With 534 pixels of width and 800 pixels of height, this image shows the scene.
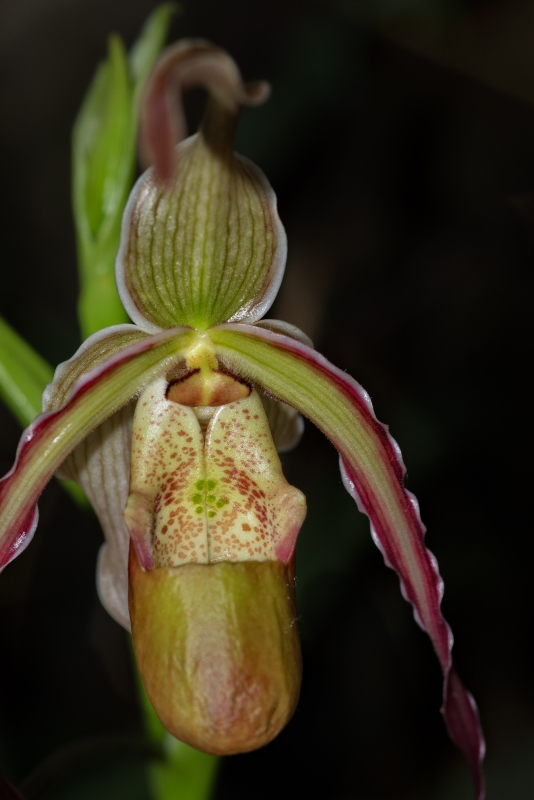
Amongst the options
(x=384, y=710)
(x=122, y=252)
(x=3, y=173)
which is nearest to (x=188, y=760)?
(x=122, y=252)

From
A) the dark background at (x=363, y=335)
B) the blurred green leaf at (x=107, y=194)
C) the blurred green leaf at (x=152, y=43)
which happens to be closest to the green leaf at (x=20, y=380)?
the blurred green leaf at (x=107, y=194)

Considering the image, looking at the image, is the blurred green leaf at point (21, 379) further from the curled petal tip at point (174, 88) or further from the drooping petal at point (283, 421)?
the curled petal tip at point (174, 88)

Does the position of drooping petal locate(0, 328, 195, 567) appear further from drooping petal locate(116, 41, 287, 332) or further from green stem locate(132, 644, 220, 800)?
green stem locate(132, 644, 220, 800)

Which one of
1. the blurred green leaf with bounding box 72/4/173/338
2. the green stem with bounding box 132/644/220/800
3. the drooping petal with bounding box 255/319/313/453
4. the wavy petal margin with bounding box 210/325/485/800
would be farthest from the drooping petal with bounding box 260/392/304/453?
the green stem with bounding box 132/644/220/800

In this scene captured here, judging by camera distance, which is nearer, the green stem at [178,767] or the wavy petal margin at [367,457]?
the wavy petal margin at [367,457]

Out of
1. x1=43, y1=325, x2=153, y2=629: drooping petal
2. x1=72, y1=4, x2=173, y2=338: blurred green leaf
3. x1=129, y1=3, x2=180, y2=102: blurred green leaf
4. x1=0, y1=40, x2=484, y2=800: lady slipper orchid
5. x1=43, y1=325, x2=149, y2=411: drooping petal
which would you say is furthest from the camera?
x1=129, y1=3, x2=180, y2=102: blurred green leaf

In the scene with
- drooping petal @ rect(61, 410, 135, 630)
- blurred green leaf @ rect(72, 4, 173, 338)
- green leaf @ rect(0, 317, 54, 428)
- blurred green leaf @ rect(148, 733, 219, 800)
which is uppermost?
blurred green leaf @ rect(72, 4, 173, 338)

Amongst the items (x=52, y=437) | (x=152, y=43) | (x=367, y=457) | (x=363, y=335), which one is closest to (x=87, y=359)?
(x=52, y=437)
